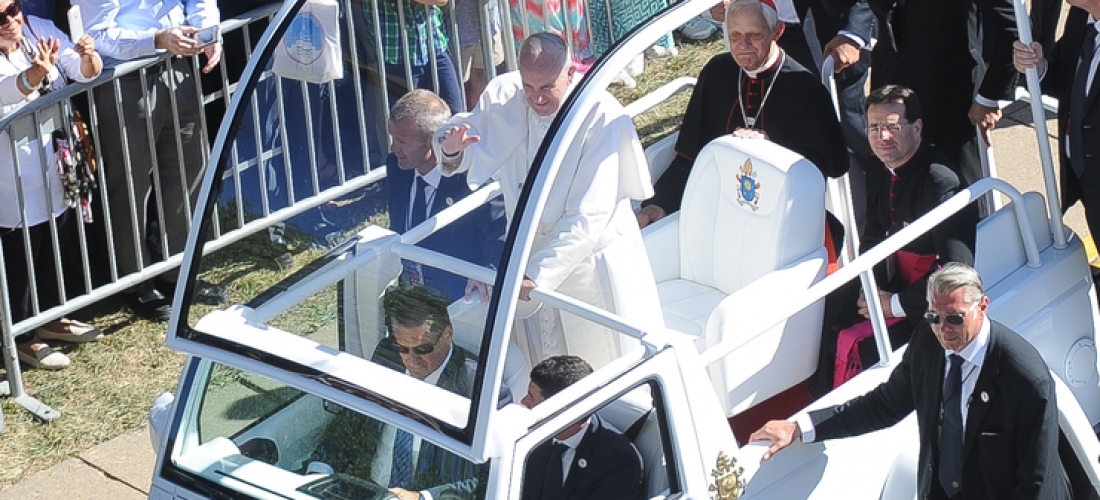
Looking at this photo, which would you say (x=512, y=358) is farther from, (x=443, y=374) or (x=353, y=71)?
(x=353, y=71)

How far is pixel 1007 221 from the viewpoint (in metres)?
6.02

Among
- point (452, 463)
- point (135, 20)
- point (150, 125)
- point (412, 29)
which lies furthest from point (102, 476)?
point (452, 463)

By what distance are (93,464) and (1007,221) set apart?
3699 millimetres

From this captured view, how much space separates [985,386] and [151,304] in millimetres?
4245

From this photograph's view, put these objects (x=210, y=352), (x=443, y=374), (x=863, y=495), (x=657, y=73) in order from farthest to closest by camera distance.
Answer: (x=657, y=73) < (x=863, y=495) < (x=210, y=352) < (x=443, y=374)

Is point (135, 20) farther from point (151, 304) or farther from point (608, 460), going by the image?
point (608, 460)

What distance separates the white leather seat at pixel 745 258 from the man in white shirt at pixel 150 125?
2.39m

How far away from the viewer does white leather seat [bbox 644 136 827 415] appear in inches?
216

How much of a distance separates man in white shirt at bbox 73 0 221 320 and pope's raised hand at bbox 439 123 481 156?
2.84 meters

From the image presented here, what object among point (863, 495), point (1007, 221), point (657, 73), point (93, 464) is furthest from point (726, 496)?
point (657, 73)

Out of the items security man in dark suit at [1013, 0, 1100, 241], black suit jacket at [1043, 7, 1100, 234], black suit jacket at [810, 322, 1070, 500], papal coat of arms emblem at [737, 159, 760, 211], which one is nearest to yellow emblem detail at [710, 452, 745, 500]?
black suit jacket at [810, 322, 1070, 500]

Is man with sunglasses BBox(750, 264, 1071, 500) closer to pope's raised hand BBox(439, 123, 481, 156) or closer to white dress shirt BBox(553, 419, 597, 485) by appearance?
white dress shirt BBox(553, 419, 597, 485)

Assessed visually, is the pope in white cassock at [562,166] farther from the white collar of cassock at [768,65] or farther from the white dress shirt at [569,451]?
the white collar of cassock at [768,65]

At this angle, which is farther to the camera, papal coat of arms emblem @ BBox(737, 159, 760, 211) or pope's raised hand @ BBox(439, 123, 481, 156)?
papal coat of arms emblem @ BBox(737, 159, 760, 211)
